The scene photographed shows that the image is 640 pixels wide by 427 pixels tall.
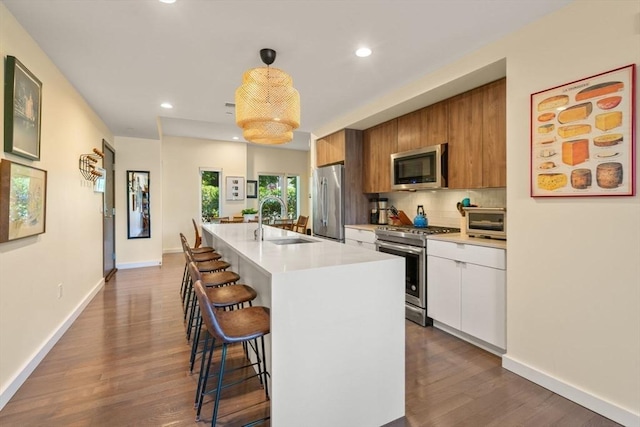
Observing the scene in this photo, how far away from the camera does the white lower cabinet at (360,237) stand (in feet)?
13.1

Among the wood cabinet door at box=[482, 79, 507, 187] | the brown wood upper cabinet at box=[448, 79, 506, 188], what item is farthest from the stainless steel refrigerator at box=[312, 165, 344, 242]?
the wood cabinet door at box=[482, 79, 507, 187]

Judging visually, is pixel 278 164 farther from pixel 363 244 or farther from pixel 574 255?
pixel 574 255

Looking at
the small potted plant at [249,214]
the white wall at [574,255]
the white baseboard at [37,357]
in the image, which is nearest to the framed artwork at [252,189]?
the small potted plant at [249,214]

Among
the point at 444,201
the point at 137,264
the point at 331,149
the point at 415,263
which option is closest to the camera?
the point at 415,263

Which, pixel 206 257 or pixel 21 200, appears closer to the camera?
pixel 21 200

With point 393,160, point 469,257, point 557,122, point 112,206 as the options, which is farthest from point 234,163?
point 557,122

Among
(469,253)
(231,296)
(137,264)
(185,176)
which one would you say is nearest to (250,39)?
(231,296)

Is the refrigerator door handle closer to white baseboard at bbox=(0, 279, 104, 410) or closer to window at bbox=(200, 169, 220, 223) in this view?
white baseboard at bbox=(0, 279, 104, 410)

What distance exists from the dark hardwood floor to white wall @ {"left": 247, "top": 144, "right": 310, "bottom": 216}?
19.2ft

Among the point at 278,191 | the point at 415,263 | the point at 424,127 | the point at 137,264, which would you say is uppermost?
the point at 424,127

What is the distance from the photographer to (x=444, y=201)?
12.4 ft

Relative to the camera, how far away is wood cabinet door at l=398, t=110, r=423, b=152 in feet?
12.1

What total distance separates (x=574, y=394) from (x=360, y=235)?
2624mm

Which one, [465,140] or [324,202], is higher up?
[465,140]
